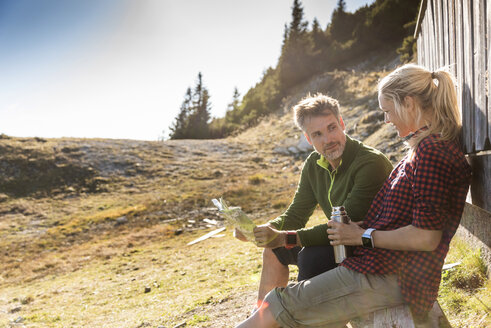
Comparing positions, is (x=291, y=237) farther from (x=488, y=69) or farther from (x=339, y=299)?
(x=488, y=69)

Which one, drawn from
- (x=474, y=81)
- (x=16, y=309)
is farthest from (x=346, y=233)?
(x=16, y=309)

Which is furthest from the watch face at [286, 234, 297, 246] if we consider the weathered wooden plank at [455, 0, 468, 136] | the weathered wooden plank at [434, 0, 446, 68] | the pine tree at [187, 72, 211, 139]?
the pine tree at [187, 72, 211, 139]

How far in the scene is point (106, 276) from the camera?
7.12 meters

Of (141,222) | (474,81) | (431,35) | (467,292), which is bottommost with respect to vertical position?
(141,222)

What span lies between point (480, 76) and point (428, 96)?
1.82ft

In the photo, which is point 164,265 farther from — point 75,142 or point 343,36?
point 343,36

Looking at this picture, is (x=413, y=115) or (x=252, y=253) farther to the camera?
(x=252, y=253)

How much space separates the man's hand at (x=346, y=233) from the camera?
2.24 m

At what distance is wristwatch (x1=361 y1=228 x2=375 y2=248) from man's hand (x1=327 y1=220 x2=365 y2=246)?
0.09ft

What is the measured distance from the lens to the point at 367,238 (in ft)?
7.15

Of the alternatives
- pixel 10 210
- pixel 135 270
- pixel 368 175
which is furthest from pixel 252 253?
pixel 10 210

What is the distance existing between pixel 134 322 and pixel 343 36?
35.9 m

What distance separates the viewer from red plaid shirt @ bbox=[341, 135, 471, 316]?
6.47ft

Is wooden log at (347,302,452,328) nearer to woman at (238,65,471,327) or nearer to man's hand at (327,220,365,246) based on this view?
woman at (238,65,471,327)
